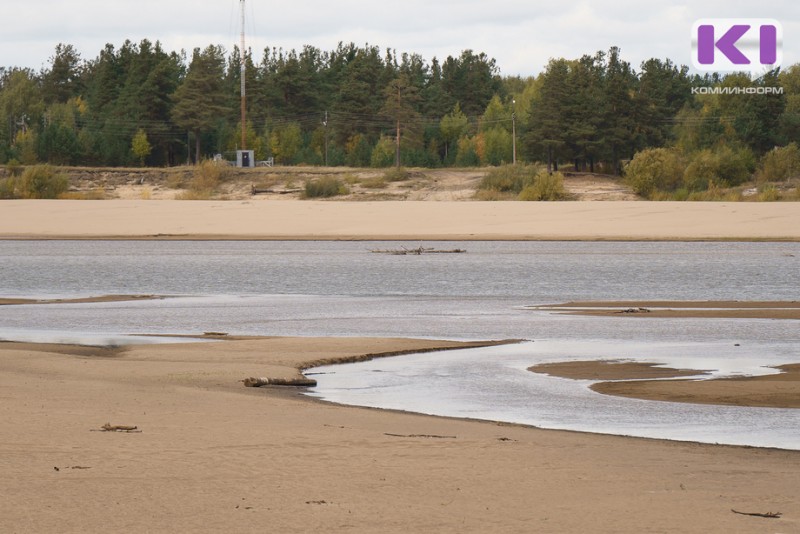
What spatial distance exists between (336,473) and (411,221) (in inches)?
2097

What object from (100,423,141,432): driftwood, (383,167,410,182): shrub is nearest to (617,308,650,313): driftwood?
(100,423,141,432): driftwood

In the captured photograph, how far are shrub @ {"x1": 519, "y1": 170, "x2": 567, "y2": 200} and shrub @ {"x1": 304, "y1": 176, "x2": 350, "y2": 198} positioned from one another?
1312 centimetres

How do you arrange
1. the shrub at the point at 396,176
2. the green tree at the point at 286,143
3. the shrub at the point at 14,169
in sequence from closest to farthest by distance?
1. the shrub at the point at 396,176
2. the shrub at the point at 14,169
3. the green tree at the point at 286,143

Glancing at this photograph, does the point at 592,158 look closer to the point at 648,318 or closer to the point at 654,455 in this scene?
the point at 648,318

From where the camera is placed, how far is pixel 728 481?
8.58 meters

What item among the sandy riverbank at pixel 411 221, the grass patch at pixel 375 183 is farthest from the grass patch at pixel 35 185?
the grass patch at pixel 375 183

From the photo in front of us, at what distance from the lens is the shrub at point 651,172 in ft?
254

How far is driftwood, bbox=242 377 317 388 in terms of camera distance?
13641 millimetres

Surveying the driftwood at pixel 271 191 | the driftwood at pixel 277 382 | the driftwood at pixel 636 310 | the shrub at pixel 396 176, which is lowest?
the driftwood at pixel 636 310

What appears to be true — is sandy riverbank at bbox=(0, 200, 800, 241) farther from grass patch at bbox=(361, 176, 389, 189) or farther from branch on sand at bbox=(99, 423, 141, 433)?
branch on sand at bbox=(99, 423, 141, 433)

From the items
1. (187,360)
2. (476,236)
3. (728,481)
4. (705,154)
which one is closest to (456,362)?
(187,360)

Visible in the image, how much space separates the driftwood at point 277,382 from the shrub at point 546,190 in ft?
206

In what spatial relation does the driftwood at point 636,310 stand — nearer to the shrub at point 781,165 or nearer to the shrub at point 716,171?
the shrub at point 716,171

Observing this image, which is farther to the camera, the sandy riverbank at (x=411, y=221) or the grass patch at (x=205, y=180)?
the grass patch at (x=205, y=180)
